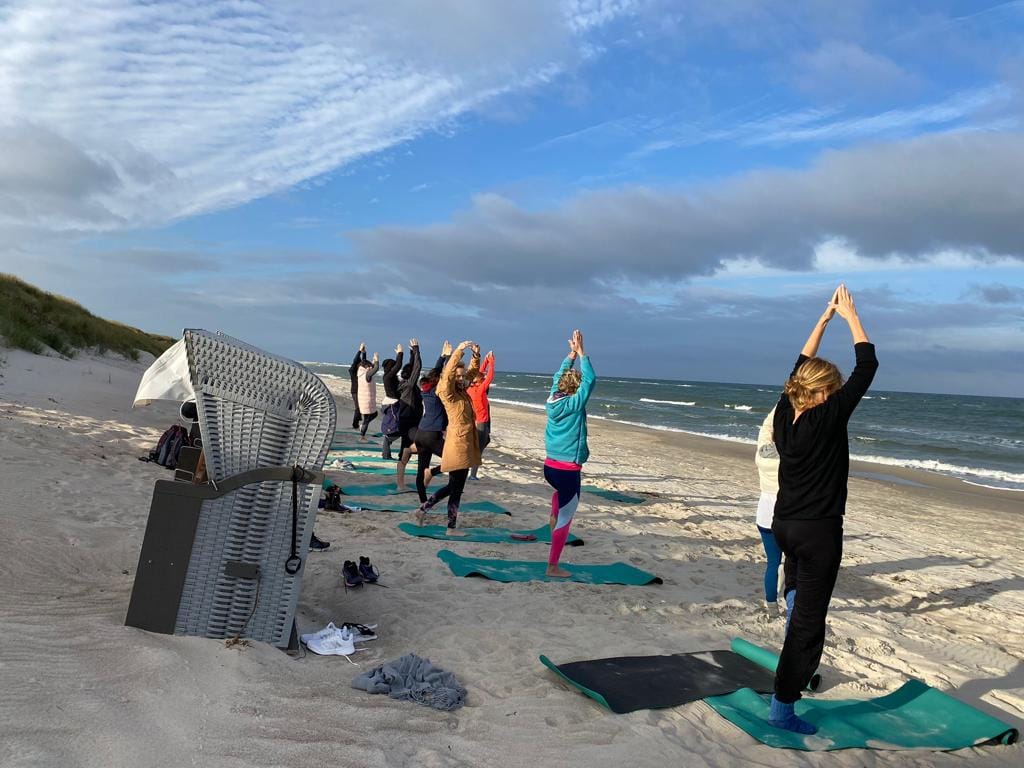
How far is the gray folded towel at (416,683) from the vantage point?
3.46 meters

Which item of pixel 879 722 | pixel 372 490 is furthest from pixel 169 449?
pixel 879 722

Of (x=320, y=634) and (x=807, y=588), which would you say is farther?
(x=320, y=634)

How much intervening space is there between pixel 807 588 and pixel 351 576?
323cm

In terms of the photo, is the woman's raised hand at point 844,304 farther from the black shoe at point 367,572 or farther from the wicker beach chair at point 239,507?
the black shoe at point 367,572

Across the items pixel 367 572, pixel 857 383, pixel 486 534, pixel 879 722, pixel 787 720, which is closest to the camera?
pixel 857 383

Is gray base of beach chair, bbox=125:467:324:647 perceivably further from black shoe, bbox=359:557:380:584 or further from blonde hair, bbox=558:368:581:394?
blonde hair, bbox=558:368:581:394

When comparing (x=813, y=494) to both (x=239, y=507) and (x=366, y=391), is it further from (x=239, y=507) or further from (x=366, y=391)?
(x=366, y=391)

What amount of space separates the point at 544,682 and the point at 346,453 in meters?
10.0

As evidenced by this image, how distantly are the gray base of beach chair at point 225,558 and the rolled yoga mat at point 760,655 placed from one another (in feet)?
9.11

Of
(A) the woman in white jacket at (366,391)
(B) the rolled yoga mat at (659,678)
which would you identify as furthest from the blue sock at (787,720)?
(A) the woman in white jacket at (366,391)

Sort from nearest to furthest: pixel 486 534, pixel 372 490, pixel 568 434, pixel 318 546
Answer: pixel 568 434
pixel 318 546
pixel 486 534
pixel 372 490

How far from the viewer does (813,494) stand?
3.32m

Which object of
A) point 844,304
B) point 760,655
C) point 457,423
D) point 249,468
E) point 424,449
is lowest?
point 760,655

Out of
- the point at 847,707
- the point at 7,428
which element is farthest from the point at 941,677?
the point at 7,428
